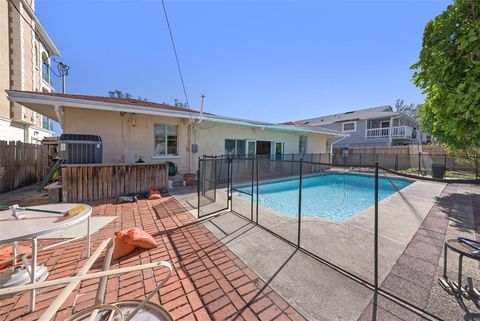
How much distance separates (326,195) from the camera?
8469 mm

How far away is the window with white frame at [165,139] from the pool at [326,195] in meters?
3.63

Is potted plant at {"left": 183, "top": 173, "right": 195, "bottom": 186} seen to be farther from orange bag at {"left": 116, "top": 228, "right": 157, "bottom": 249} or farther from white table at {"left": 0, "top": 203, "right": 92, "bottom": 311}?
white table at {"left": 0, "top": 203, "right": 92, "bottom": 311}

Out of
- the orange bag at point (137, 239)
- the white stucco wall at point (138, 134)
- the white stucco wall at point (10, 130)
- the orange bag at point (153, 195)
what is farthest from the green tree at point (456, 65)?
the white stucco wall at point (10, 130)

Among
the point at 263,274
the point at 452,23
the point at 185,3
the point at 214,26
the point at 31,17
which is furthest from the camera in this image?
the point at 31,17

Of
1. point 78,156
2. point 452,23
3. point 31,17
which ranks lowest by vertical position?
point 78,156

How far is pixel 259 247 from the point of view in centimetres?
313

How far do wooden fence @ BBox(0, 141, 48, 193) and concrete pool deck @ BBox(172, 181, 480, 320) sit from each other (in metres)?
8.04

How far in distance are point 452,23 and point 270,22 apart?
23.2 ft

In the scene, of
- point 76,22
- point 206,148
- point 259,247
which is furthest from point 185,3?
point 259,247

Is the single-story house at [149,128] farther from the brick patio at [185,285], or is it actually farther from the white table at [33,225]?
the white table at [33,225]

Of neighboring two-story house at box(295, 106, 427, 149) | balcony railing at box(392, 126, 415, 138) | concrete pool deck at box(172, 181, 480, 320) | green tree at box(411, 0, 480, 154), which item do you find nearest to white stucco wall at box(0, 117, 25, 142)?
concrete pool deck at box(172, 181, 480, 320)

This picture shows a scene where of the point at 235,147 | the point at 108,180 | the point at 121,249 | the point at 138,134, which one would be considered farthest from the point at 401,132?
the point at 121,249

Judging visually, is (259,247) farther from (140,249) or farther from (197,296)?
(140,249)

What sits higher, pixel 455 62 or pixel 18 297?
pixel 455 62
